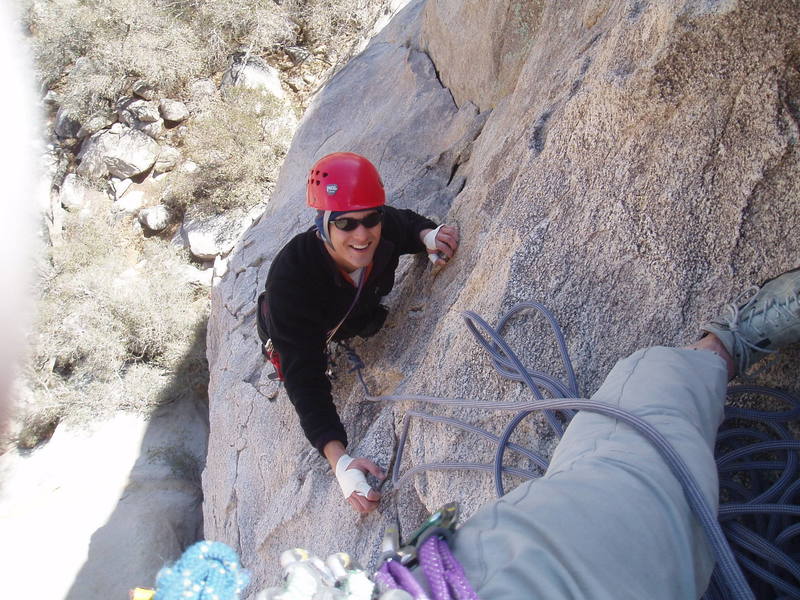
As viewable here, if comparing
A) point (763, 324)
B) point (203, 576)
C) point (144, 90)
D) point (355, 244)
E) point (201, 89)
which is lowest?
point (763, 324)

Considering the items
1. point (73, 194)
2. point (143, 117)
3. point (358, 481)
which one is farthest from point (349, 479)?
point (73, 194)

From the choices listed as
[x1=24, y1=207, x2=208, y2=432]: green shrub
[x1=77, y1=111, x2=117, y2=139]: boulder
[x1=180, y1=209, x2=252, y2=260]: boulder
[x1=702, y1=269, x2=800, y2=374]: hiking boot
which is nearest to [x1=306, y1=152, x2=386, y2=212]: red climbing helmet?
[x1=702, y1=269, x2=800, y2=374]: hiking boot

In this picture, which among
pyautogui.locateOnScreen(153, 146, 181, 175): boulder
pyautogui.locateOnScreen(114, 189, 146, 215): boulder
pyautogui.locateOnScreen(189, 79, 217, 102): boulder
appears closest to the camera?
pyautogui.locateOnScreen(114, 189, 146, 215): boulder

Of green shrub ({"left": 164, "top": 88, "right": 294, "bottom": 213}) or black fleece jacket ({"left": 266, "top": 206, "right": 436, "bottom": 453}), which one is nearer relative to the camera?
black fleece jacket ({"left": 266, "top": 206, "right": 436, "bottom": 453})

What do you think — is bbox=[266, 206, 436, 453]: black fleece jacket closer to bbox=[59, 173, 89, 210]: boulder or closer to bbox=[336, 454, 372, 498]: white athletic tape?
bbox=[336, 454, 372, 498]: white athletic tape

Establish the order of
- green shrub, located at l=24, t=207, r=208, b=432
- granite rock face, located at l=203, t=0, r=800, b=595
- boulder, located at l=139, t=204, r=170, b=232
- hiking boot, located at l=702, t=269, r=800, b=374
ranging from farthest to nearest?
boulder, located at l=139, t=204, r=170, b=232
green shrub, located at l=24, t=207, r=208, b=432
granite rock face, located at l=203, t=0, r=800, b=595
hiking boot, located at l=702, t=269, r=800, b=374

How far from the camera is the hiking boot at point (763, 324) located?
4.53 ft

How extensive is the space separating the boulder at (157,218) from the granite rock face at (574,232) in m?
7.12

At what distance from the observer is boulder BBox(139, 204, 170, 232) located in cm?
957

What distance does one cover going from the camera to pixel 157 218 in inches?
378

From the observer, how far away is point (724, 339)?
144 centimetres

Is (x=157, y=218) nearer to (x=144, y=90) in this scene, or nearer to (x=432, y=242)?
(x=144, y=90)

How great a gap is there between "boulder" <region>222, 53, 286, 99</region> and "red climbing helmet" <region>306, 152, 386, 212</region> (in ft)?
27.2

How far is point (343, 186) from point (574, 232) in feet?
2.92
